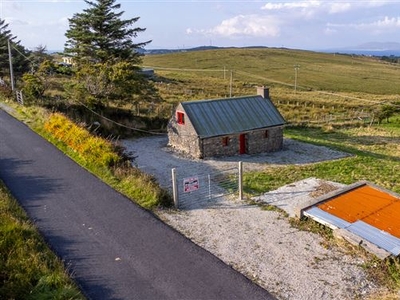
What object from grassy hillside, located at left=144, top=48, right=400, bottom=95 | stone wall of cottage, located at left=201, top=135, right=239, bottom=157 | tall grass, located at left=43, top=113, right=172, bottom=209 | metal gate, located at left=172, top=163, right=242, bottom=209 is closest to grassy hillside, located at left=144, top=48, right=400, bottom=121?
grassy hillside, located at left=144, top=48, right=400, bottom=95

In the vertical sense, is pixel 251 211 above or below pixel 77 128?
below

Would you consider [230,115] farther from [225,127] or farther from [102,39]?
[102,39]

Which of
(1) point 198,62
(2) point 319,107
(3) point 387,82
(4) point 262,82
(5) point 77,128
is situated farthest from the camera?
(1) point 198,62

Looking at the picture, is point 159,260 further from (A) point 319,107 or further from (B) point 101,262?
(A) point 319,107

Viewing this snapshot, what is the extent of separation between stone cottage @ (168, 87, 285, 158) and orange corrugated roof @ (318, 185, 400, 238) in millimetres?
10985

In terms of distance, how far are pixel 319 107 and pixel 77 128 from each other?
150 ft

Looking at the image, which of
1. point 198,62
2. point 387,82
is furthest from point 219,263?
point 198,62

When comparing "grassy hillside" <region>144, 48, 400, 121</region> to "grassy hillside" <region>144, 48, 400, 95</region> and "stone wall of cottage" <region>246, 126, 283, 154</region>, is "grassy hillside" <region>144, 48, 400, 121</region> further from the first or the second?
"stone wall of cottage" <region>246, 126, 283, 154</region>

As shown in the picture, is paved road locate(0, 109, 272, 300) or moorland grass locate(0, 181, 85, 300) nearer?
moorland grass locate(0, 181, 85, 300)

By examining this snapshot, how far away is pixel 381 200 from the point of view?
1536cm

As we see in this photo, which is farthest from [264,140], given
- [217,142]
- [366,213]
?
[366,213]

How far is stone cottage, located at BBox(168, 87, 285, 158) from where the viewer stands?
25.6 metres

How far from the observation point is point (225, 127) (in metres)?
26.2

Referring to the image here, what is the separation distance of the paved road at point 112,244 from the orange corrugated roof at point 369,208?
5550 millimetres
